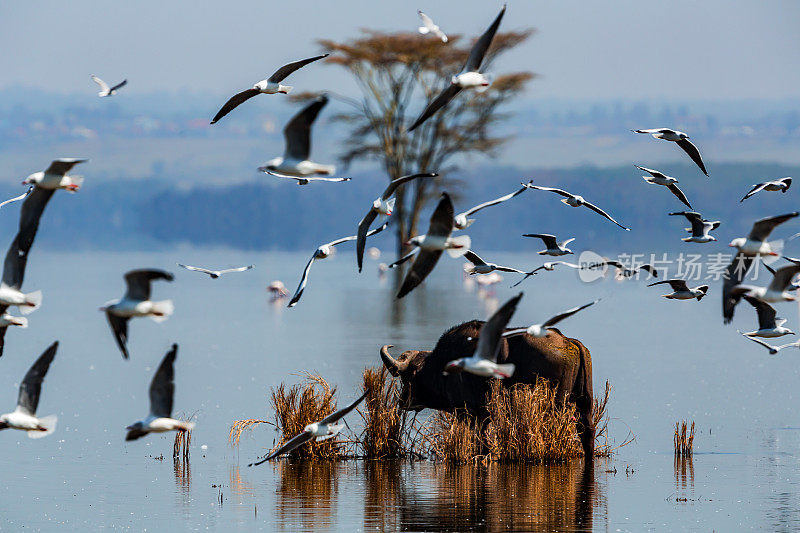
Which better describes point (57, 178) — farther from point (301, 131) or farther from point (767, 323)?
point (767, 323)

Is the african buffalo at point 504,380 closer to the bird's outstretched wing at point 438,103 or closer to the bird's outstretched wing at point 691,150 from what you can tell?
the bird's outstretched wing at point 691,150

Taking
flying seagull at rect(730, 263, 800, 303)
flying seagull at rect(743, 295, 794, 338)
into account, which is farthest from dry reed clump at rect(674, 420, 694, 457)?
flying seagull at rect(730, 263, 800, 303)

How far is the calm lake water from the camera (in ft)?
55.5

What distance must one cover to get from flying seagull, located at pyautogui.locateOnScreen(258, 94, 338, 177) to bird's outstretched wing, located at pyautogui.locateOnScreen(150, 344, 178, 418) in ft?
6.48

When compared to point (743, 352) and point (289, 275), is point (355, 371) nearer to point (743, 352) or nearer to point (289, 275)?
point (743, 352)

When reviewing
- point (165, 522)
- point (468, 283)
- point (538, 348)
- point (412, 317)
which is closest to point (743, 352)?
point (412, 317)

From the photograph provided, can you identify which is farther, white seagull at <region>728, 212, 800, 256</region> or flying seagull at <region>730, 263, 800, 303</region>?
white seagull at <region>728, 212, 800, 256</region>

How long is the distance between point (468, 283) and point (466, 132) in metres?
13.9

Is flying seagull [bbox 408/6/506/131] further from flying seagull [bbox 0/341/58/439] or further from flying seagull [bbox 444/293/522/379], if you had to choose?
flying seagull [bbox 0/341/58/439]

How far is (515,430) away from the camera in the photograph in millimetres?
19859

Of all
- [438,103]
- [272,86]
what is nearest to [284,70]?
[272,86]

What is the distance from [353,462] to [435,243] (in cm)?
757

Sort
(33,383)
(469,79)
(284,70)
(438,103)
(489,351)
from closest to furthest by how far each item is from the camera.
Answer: (489,351)
(33,383)
(438,103)
(469,79)
(284,70)

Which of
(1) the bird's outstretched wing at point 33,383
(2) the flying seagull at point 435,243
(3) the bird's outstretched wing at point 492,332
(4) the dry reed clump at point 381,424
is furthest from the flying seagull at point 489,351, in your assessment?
(4) the dry reed clump at point 381,424
